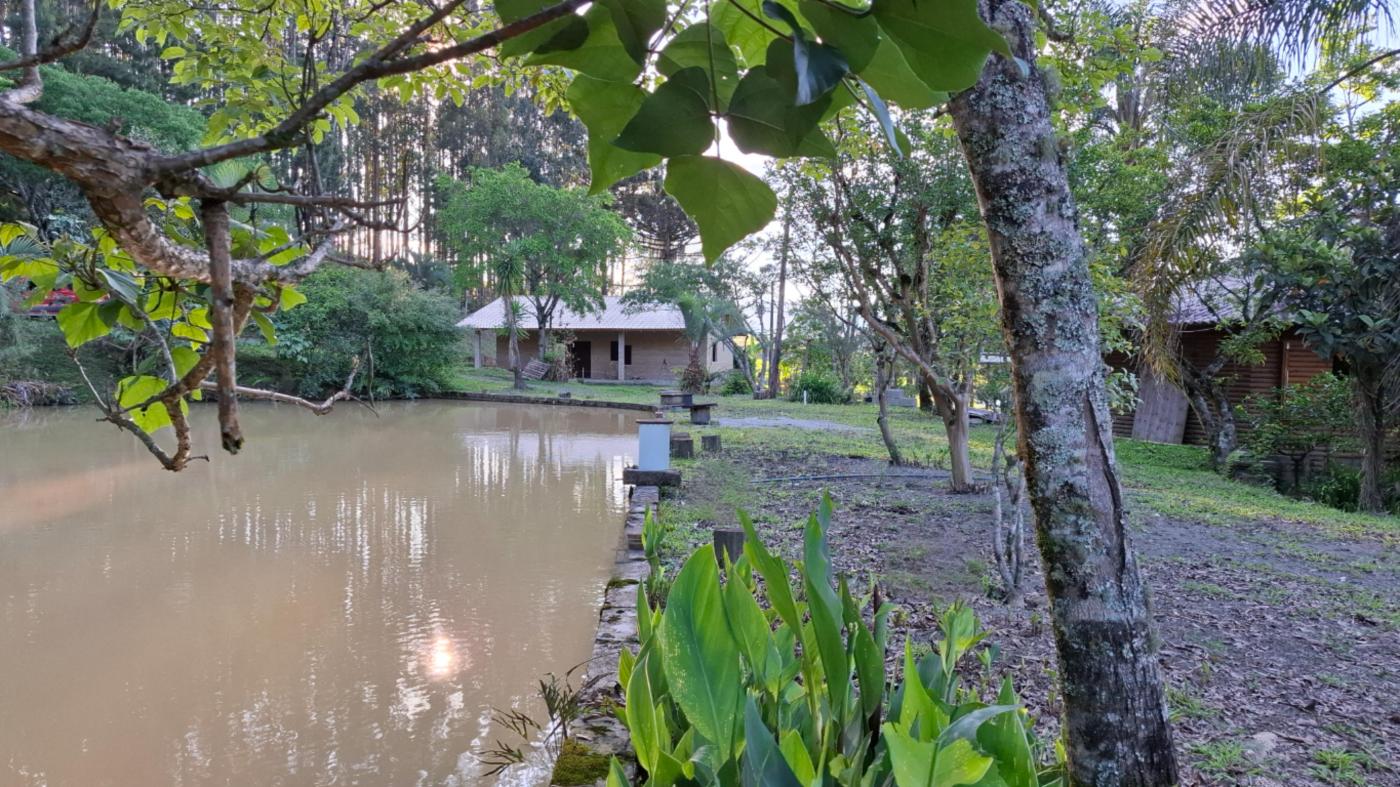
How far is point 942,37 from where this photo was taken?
1.12 ft

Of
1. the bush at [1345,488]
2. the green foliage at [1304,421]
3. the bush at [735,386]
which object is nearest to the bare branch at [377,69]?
the bush at [1345,488]

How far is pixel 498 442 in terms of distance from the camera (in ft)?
38.8

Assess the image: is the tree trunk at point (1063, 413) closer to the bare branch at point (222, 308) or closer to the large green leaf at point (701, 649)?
the large green leaf at point (701, 649)

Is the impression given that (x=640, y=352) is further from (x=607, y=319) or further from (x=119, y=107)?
(x=119, y=107)

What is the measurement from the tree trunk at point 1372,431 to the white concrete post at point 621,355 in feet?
68.9

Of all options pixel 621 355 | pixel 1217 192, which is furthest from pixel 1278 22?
pixel 621 355

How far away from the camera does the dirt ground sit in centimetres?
241

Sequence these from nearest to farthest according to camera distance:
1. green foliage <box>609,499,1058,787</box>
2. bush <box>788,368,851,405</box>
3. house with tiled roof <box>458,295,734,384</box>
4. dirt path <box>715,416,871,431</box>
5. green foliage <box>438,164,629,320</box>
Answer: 1. green foliage <box>609,499,1058,787</box>
2. dirt path <box>715,416,871,431</box>
3. green foliage <box>438,164,629,320</box>
4. bush <box>788,368,851,405</box>
5. house with tiled roof <box>458,295,734,384</box>

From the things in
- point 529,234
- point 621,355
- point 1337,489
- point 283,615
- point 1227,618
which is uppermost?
point 529,234

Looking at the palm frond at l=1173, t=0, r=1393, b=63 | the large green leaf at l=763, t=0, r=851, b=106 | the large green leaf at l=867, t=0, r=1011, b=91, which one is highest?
the palm frond at l=1173, t=0, r=1393, b=63

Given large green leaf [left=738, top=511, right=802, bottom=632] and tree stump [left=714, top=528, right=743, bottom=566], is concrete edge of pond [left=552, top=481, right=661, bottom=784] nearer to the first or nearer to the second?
tree stump [left=714, top=528, right=743, bottom=566]

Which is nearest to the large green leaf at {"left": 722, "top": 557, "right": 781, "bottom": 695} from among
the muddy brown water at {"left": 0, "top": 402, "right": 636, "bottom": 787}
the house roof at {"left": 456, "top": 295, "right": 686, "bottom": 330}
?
the muddy brown water at {"left": 0, "top": 402, "right": 636, "bottom": 787}

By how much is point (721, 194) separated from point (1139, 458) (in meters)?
11.7

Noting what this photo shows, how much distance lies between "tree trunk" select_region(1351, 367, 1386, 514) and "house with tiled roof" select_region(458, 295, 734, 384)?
62.0 feet
